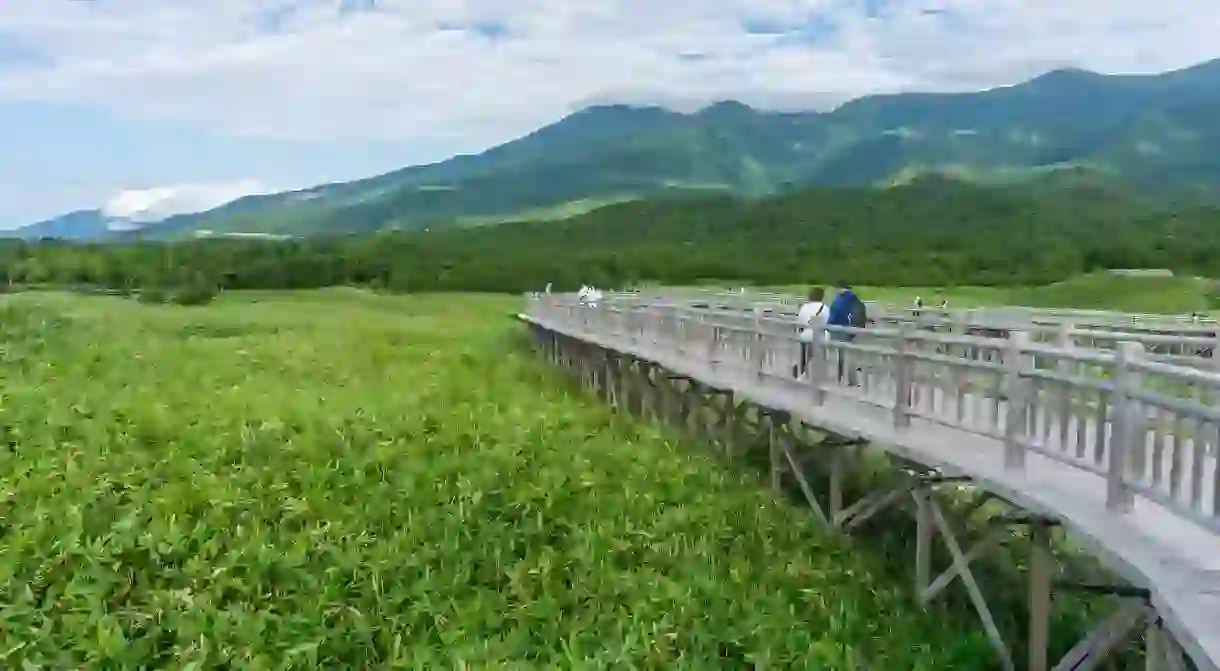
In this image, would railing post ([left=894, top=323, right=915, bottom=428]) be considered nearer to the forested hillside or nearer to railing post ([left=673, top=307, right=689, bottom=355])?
railing post ([left=673, top=307, right=689, bottom=355])

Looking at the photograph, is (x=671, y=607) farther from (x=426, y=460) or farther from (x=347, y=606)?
(x=426, y=460)

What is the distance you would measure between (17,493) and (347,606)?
19.3 feet

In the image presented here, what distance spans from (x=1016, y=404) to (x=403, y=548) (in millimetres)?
7754

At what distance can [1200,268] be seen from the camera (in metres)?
77.9

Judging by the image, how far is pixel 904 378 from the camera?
1244cm

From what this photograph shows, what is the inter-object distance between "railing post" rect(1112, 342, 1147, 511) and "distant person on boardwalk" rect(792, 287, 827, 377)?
250 inches

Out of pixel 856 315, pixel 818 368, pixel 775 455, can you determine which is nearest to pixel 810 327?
pixel 818 368

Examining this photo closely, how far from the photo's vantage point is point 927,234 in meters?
143

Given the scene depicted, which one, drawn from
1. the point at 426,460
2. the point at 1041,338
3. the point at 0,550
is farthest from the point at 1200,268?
the point at 0,550

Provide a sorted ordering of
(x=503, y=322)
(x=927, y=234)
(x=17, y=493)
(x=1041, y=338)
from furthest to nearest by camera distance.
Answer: (x=927, y=234), (x=503, y=322), (x=1041, y=338), (x=17, y=493)

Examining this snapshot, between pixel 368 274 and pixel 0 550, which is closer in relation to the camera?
pixel 0 550

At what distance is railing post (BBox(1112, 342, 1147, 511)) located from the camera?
8.17 meters

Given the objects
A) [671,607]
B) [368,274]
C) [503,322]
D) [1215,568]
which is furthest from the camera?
[368,274]

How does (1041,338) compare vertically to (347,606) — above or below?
above
